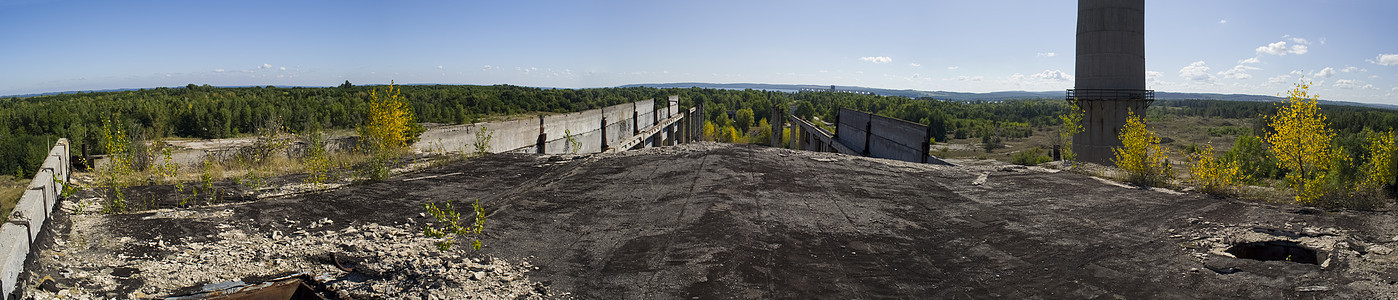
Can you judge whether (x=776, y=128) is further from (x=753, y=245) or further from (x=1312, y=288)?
(x=1312, y=288)

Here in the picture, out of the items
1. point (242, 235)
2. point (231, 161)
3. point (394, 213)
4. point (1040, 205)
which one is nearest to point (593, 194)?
point (394, 213)

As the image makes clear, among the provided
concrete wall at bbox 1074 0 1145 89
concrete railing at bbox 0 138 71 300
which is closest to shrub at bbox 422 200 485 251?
concrete railing at bbox 0 138 71 300

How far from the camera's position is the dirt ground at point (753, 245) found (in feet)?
16.5

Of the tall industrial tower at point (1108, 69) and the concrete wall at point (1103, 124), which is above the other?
the tall industrial tower at point (1108, 69)

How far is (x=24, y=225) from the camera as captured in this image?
5.20m

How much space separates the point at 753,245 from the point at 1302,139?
29.2 feet

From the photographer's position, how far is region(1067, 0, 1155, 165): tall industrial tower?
866 inches

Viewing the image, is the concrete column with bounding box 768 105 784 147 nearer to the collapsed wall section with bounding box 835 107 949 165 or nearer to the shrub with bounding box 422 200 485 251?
the collapsed wall section with bounding box 835 107 949 165

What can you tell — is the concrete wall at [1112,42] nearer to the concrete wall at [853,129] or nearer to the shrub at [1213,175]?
the concrete wall at [853,129]

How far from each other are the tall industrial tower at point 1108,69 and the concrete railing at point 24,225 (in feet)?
80.8

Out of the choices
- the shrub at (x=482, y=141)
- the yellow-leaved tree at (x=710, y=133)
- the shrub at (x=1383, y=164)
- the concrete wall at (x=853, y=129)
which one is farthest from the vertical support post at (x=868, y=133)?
the yellow-leaved tree at (x=710, y=133)

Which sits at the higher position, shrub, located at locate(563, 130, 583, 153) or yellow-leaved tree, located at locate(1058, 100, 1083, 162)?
yellow-leaved tree, located at locate(1058, 100, 1083, 162)

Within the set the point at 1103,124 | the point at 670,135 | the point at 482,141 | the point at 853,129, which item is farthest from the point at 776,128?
the point at 482,141

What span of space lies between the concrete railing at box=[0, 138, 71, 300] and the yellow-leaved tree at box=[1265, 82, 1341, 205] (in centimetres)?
1319
